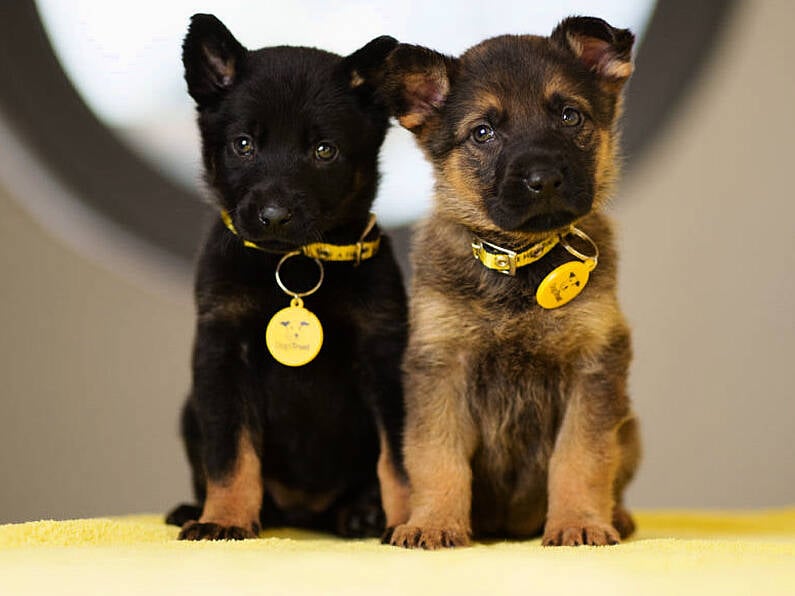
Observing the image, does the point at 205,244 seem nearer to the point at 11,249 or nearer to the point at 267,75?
the point at 267,75

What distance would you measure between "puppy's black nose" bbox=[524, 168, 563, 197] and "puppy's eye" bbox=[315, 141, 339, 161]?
1.77 feet

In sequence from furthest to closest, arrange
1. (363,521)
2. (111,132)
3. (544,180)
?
1. (111,132)
2. (363,521)
3. (544,180)

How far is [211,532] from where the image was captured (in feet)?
7.86

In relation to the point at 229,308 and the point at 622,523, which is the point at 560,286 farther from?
the point at 229,308

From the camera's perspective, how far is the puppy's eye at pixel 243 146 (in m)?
2.57

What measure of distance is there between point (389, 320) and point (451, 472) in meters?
0.42

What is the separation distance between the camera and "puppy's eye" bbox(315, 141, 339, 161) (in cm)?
259

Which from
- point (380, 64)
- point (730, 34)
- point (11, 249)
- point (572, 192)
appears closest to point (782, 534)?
point (572, 192)

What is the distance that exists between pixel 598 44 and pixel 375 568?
1.33m

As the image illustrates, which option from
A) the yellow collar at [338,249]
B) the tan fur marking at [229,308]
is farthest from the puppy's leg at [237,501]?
the yellow collar at [338,249]

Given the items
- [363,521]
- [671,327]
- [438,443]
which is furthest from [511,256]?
[671,327]

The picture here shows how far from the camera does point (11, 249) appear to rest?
13.0 ft

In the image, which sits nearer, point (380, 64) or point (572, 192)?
point (572, 192)

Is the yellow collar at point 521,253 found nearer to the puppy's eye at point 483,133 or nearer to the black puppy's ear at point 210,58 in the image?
the puppy's eye at point 483,133
